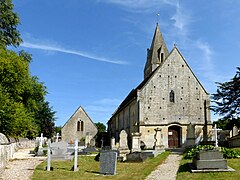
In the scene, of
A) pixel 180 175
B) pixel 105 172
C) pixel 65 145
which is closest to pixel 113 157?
pixel 105 172

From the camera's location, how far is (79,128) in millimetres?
50562

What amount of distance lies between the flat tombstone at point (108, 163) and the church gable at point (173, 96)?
2093 cm

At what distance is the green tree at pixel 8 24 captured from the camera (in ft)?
75.7

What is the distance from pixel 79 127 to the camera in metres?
50.6

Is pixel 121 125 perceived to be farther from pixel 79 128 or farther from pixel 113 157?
pixel 113 157

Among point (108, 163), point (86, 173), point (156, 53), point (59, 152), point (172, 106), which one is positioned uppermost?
point (156, 53)

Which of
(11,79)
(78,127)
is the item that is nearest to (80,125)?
(78,127)

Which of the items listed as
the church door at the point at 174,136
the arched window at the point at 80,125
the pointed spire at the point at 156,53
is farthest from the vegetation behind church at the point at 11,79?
the arched window at the point at 80,125

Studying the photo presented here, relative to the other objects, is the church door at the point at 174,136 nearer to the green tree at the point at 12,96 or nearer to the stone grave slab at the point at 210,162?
the green tree at the point at 12,96

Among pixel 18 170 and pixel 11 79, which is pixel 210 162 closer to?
pixel 18 170

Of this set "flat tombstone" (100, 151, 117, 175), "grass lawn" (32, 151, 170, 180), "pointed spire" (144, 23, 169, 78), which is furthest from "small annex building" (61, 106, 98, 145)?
"flat tombstone" (100, 151, 117, 175)

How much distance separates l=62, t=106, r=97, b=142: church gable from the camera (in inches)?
1967

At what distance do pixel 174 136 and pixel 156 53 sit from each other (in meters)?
16.3

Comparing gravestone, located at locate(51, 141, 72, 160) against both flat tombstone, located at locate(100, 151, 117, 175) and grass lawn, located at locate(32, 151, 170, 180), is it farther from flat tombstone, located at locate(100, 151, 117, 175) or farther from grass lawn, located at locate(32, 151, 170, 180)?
flat tombstone, located at locate(100, 151, 117, 175)
